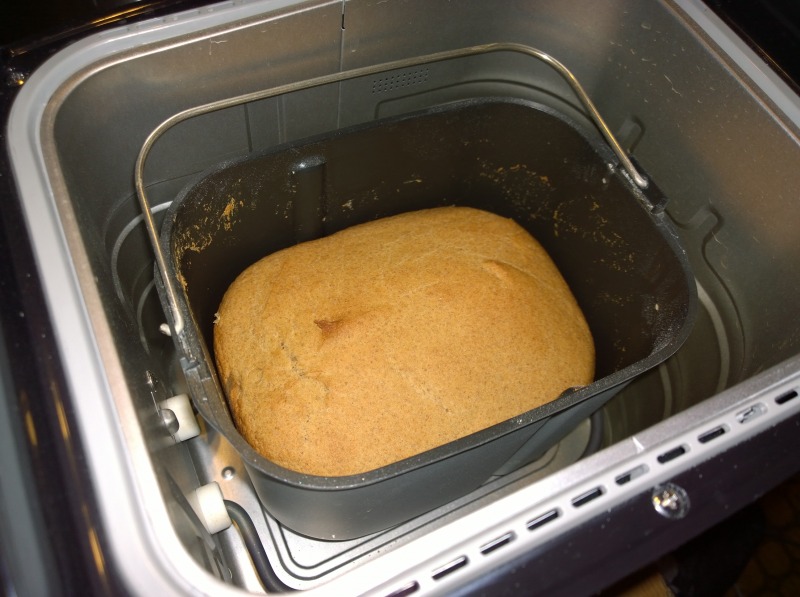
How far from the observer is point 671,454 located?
1.90 feet

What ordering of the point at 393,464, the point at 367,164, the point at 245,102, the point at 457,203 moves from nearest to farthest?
the point at 393,464 < the point at 245,102 < the point at 367,164 < the point at 457,203

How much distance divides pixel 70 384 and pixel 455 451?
38cm

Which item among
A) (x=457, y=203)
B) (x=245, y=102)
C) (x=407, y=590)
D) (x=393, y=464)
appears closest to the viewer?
(x=407, y=590)

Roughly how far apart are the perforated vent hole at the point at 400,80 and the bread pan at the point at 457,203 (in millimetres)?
85

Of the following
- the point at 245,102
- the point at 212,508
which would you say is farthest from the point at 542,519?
the point at 245,102

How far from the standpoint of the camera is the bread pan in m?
0.75

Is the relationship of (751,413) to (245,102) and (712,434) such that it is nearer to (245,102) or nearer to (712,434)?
(712,434)

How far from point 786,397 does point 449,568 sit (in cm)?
41

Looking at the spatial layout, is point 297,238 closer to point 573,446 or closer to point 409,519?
point 409,519

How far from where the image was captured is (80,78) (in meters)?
0.72

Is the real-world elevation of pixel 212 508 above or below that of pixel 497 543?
below

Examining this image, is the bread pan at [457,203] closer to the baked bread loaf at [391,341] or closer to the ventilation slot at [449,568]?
the baked bread loaf at [391,341]

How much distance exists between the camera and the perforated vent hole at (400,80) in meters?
0.91

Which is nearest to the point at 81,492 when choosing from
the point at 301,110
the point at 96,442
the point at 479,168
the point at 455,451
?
the point at 96,442
